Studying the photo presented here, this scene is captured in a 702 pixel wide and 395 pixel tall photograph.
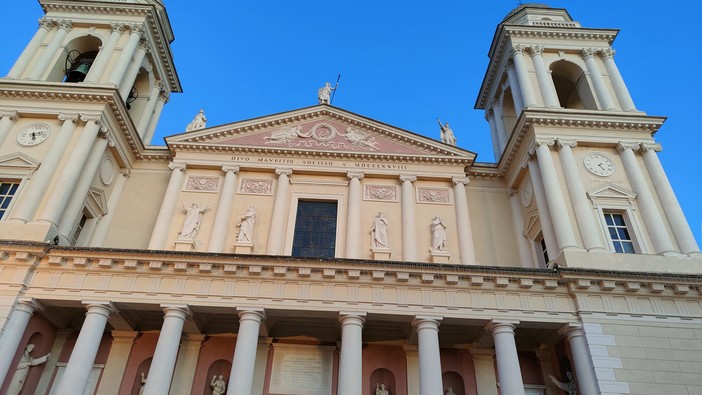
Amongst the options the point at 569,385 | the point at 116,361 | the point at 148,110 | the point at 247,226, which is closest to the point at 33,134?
the point at 148,110

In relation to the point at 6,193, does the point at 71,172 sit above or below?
above

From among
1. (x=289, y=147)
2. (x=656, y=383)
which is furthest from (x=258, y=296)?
(x=656, y=383)

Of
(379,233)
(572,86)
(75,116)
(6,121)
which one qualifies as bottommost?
(379,233)

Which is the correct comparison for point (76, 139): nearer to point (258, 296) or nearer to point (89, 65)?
point (89, 65)

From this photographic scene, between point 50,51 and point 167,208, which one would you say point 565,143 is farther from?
point 50,51

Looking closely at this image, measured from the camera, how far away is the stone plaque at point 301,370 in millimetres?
15391

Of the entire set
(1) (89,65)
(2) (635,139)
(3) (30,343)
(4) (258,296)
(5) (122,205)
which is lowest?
(3) (30,343)

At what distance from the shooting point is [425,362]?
42.5 ft

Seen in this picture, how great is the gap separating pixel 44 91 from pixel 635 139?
2166 cm

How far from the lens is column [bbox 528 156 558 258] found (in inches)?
627

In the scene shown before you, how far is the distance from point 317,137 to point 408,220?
5236mm

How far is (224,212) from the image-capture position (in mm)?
17562

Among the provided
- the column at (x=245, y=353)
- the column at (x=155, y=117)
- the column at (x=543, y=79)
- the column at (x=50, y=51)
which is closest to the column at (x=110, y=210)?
the column at (x=155, y=117)

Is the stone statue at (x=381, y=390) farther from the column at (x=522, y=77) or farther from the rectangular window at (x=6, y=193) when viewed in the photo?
the rectangular window at (x=6, y=193)
